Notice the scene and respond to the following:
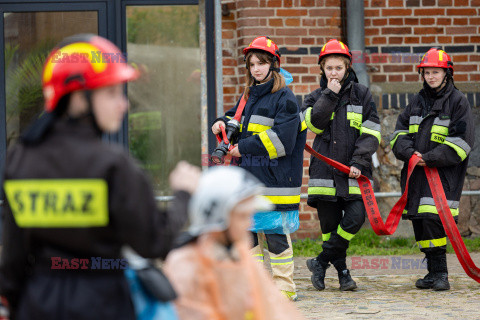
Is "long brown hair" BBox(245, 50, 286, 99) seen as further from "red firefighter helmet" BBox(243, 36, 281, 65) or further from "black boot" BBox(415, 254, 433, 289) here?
"black boot" BBox(415, 254, 433, 289)

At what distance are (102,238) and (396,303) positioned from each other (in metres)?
4.12

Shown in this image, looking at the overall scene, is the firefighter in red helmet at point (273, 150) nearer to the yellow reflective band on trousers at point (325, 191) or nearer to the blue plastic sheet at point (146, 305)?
the yellow reflective band on trousers at point (325, 191)

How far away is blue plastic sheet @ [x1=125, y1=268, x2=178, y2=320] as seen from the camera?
2.85 meters

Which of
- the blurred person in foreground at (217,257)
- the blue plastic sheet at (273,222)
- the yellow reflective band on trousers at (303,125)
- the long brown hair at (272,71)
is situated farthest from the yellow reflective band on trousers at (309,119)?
the blurred person in foreground at (217,257)

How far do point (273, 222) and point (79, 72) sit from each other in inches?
150

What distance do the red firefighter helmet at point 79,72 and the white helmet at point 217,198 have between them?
0.47m

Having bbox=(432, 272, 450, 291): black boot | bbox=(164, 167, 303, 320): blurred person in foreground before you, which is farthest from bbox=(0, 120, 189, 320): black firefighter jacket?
bbox=(432, 272, 450, 291): black boot

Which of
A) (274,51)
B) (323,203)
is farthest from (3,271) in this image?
(323,203)

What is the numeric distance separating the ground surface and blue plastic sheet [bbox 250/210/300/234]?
576 mm

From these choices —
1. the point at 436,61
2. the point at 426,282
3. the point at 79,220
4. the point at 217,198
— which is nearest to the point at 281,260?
the point at 426,282

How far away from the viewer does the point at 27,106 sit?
961 centimetres

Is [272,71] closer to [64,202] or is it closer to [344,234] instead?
[344,234]

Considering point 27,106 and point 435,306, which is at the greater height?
point 27,106

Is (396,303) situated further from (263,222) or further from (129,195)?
(129,195)
